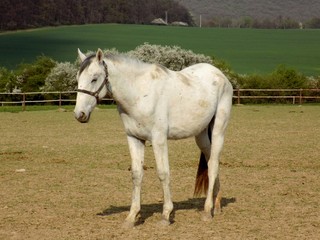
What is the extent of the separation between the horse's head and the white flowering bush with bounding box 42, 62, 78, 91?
138ft

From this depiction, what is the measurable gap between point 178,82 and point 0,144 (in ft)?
38.0

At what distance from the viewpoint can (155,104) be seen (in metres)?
8.52

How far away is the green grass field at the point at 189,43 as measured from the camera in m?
83.4

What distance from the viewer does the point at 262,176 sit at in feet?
41.7

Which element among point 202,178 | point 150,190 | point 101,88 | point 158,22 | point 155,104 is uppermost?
point 158,22

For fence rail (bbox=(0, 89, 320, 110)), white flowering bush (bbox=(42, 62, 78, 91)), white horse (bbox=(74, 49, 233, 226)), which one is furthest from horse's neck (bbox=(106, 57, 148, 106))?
white flowering bush (bbox=(42, 62, 78, 91))

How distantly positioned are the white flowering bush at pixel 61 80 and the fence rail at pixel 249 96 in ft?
9.51

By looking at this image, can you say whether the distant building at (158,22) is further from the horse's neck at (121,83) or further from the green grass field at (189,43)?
the horse's neck at (121,83)

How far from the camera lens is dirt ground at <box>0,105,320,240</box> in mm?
8453

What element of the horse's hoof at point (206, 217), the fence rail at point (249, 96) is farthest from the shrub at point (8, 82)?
the horse's hoof at point (206, 217)

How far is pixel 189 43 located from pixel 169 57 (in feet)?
153

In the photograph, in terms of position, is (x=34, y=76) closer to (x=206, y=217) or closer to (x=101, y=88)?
(x=206, y=217)

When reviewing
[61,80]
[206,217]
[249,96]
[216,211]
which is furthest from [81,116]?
[61,80]

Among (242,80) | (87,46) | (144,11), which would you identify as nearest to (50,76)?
(242,80)
